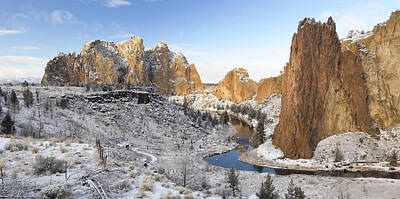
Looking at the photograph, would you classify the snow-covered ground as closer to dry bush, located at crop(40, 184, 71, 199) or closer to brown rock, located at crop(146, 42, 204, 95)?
dry bush, located at crop(40, 184, 71, 199)

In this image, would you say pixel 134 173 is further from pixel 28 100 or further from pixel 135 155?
pixel 28 100

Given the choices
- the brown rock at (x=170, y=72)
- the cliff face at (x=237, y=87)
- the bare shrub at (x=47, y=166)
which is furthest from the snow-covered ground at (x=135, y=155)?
the brown rock at (x=170, y=72)

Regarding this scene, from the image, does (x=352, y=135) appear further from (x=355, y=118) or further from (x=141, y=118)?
(x=141, y=118)

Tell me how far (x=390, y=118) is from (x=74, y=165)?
49.5 m

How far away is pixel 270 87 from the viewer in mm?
136750

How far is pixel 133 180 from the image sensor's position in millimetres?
10336

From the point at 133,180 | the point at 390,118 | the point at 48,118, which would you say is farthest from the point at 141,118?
the point at 390,118

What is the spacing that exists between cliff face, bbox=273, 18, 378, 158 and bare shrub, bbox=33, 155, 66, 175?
39.3 m

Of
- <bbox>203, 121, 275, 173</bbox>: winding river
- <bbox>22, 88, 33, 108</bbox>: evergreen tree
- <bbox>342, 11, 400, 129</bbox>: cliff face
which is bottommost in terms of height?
<bbox>203, 121, 275, 173</bbox>: winding river

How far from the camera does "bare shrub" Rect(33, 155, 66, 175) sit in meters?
9.01

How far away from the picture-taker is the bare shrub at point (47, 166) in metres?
9.01

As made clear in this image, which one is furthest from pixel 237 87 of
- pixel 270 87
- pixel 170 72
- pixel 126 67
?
pixel 126 67

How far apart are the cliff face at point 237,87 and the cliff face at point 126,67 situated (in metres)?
24.2

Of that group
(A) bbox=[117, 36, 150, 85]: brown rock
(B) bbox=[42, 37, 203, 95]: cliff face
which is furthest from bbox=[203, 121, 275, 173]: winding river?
(A) bbox=[117, 36, 150, 85]: brown rock
